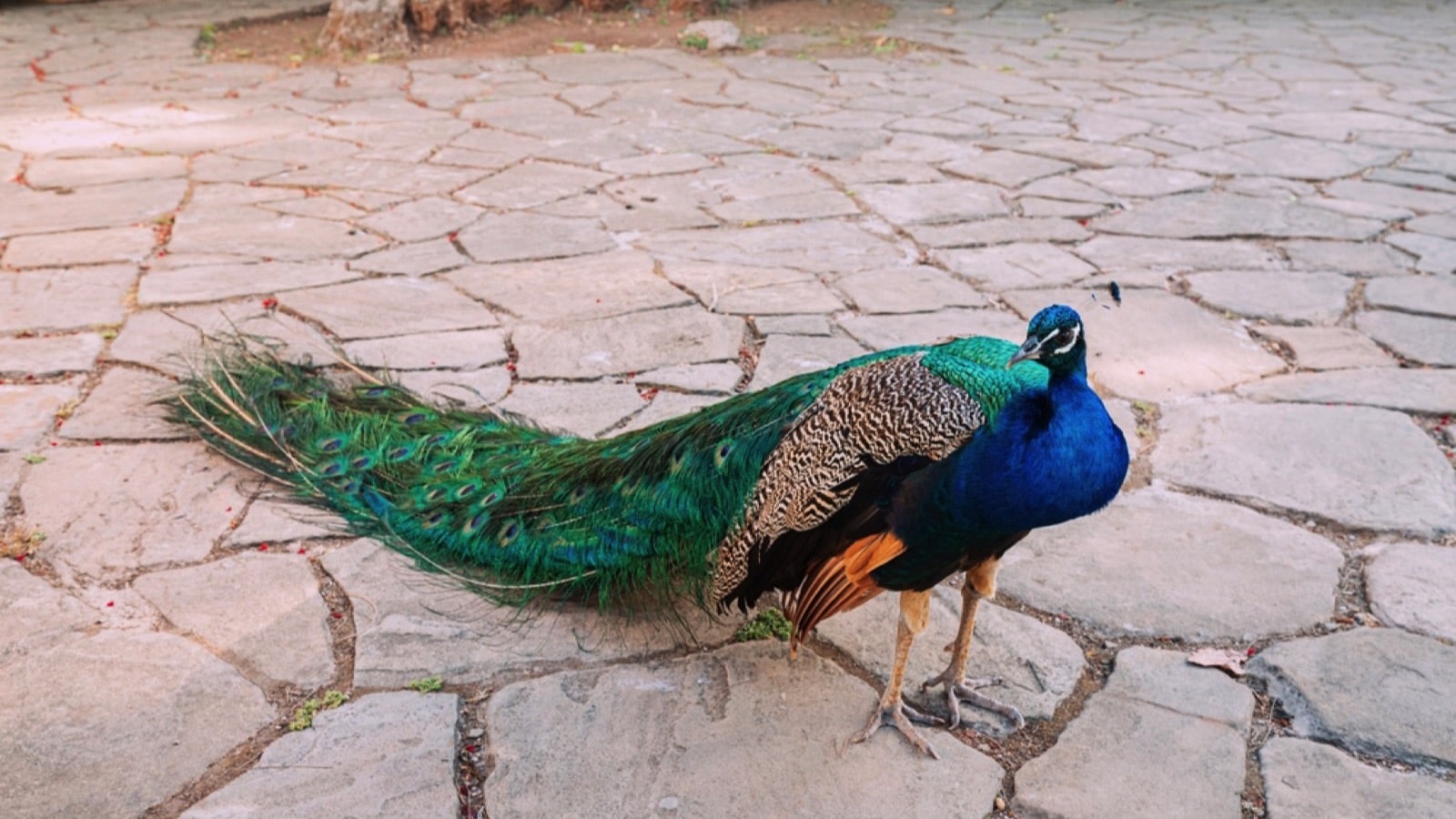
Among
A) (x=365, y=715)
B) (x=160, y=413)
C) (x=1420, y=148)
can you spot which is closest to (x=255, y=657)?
(x=365, y=715)

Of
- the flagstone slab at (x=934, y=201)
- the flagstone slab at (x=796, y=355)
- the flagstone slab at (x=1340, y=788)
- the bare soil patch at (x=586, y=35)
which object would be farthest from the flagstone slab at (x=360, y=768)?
the bare soil patch at (x=586, y=35)

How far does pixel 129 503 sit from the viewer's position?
10.3ft

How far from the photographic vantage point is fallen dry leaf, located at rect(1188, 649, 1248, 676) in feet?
8.53

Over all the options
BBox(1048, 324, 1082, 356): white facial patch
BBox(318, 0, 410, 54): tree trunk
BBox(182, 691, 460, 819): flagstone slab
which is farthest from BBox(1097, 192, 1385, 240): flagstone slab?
BBox(318, 0, 410, 54): tree trunk

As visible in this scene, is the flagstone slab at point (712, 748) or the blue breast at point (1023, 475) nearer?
the blue breast at point (1023, 475)

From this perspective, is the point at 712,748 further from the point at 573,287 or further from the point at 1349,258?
the point at 1349,258

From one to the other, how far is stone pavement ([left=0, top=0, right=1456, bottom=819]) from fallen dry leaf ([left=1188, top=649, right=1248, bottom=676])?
0.17 feet

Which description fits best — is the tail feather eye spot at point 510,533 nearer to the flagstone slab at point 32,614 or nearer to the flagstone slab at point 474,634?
the flagstone slab at point 474,634

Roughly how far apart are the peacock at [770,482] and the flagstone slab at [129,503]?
15cm

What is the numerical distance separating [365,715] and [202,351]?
1854mm

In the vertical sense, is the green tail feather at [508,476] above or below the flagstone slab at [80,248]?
above

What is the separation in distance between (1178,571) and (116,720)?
7.71 feet

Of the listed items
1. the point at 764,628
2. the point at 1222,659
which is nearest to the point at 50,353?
the point at 764,628

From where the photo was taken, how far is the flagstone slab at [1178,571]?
2768 mm
